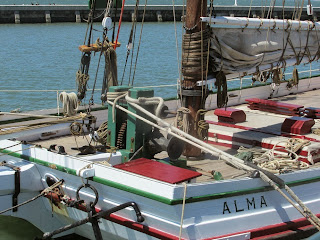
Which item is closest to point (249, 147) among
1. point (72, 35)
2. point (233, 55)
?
point (233, 55)

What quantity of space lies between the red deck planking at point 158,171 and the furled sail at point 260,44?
2.84 metres

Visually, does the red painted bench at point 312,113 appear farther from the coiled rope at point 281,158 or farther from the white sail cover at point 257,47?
the coiled rope at point 281,158

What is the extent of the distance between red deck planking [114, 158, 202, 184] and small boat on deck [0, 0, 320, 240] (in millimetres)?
15

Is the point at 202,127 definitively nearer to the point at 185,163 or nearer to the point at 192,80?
the point at 192,80

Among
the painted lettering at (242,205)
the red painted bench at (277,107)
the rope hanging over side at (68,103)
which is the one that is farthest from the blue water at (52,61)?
the painted lettering at (242,205)

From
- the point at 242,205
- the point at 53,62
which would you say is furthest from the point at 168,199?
the point at 53,62

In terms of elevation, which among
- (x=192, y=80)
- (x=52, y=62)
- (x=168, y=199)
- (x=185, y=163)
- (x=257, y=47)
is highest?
(x=257, y=47)

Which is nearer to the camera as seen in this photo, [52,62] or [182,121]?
[182,121]

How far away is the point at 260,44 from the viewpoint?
1097 centimetres

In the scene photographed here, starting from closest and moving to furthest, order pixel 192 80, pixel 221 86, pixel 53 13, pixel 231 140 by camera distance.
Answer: pixel 192 80, pixel 221 86, pixel 231 140, pixel 53 13

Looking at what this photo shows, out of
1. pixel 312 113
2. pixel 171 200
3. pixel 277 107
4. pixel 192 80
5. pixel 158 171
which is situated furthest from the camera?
pixel 277 107

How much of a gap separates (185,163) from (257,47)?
3406mm

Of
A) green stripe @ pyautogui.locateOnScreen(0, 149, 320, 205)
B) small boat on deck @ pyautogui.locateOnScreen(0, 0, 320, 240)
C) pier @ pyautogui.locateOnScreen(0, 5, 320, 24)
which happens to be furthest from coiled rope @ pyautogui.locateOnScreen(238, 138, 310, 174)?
pier @ pyautogui.locateOnScreen(0, 5, 320, 24)

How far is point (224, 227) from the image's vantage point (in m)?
7.37
